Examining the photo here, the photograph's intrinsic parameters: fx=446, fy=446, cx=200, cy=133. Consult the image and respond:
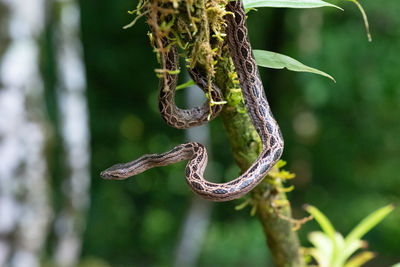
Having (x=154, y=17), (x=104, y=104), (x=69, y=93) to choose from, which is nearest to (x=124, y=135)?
(x=104, y=104)

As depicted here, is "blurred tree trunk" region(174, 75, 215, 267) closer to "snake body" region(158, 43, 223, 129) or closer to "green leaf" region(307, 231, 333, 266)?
"green leaf" region(307, 231, 333, 266)

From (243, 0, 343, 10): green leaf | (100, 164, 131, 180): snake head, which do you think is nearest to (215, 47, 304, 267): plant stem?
(243, 0, 343, 10): green leaf

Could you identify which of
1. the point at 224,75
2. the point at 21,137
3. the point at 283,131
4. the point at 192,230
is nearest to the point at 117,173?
the point at 224,75

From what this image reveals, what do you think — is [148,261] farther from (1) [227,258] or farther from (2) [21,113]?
(2) [21,113]

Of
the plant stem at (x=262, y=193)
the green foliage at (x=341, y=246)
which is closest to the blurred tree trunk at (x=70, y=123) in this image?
the green foliage at (x=341, y=246)

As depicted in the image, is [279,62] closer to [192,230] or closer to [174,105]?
[174,105]

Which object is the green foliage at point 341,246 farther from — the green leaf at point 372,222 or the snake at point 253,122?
the snake at point 253,122
